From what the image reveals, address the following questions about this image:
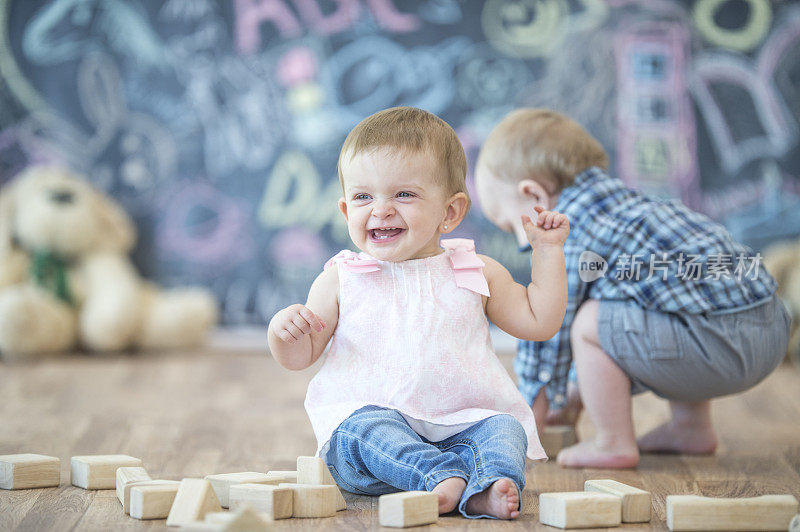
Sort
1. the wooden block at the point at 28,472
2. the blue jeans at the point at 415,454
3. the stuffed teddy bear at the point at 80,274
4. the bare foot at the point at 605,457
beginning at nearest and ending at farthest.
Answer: the blue jeans at the point at 415,454 → the wooden block at the point at 28,472 → the bare foot at the point at 605,457 → the stuffed teddy bear at the point at 80,274

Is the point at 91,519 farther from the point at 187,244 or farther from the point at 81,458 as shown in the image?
the point at 187,244

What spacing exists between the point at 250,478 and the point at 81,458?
26cm

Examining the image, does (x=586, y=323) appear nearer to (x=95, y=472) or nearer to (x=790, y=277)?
(x=95, y=472)

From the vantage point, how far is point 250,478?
1.07 metres

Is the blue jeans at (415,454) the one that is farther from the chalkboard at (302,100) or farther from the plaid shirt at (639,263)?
the chalkboard at (302,100)

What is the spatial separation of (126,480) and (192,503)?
0.15 meters

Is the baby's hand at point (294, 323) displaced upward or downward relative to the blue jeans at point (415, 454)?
upward

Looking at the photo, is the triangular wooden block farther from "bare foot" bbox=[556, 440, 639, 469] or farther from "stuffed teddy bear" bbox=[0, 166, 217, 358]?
"stuffed teddy bear" bbox=[0, 166, 217, 358]

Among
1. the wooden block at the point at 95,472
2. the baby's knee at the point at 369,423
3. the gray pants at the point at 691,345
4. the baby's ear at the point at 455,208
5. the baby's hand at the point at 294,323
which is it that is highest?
the baby's ear at the point at 455,208

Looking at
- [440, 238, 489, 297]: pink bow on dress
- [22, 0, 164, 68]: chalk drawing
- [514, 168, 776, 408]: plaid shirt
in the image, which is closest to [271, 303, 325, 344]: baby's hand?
[440, 238, 489, 297]: pink bow on dress

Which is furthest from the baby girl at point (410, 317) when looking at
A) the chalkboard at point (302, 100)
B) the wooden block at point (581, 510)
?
the chalkboard at point (302, 100)

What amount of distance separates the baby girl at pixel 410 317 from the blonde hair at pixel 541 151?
0.29 meters

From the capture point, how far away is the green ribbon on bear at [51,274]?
267cm

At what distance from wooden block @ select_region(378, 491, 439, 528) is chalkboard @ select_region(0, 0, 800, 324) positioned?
A: 1.83 m
